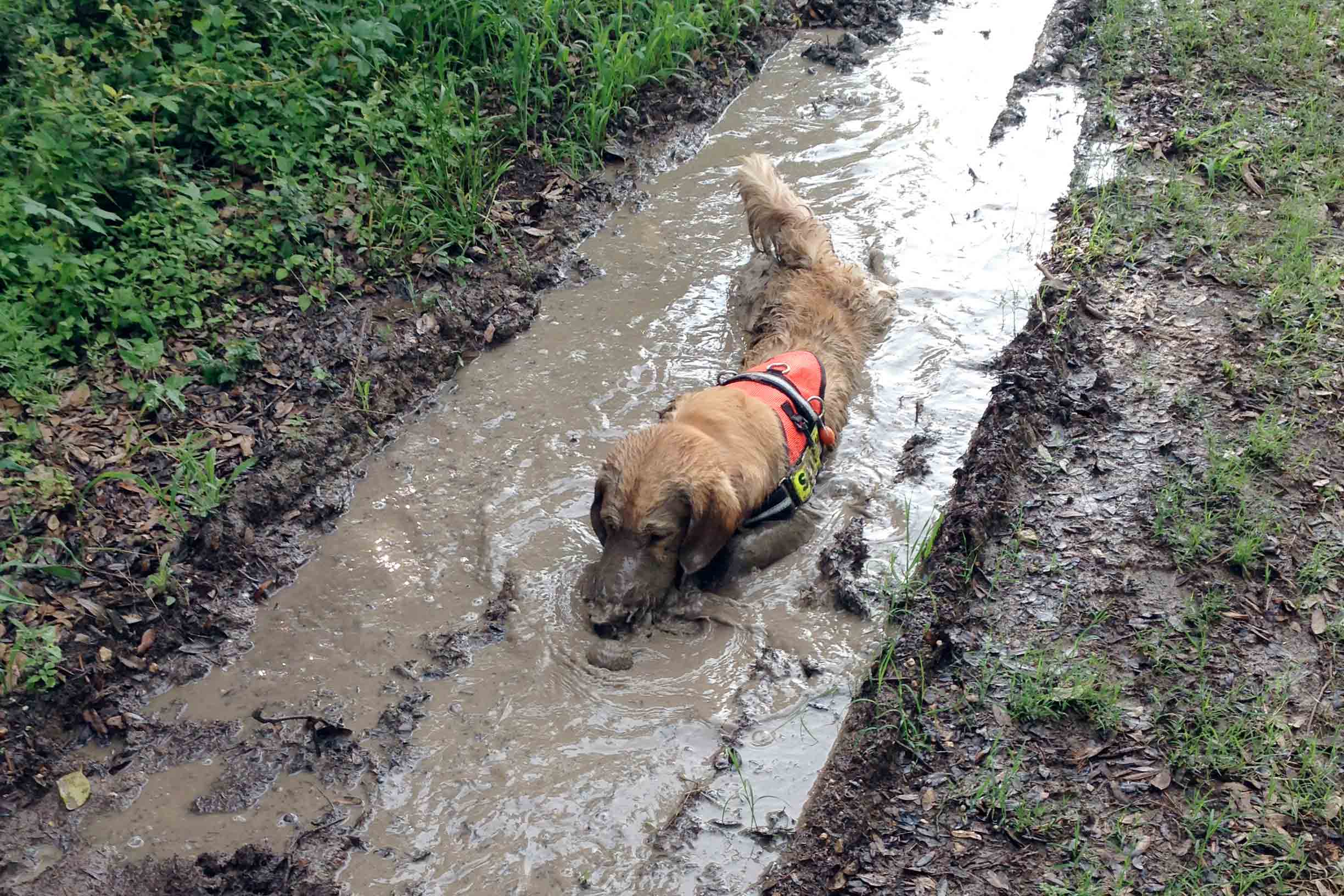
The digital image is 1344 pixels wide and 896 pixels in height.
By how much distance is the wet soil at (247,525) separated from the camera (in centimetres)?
416

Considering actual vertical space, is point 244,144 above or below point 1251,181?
above

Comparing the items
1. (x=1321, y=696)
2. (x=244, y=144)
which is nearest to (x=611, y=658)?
(x=1321, y=696)

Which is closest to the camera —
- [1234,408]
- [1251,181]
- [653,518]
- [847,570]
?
[653,518]

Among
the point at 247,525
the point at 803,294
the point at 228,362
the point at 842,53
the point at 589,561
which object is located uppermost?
the point at 228,362

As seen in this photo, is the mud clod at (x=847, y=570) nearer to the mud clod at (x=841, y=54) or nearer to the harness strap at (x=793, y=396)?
the harness strap at (x=793, y=396)

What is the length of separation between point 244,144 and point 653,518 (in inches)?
169

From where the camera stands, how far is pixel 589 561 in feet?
16.9

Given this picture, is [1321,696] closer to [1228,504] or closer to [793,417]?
[1228,504]

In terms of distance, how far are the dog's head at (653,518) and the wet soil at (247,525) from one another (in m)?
0.65

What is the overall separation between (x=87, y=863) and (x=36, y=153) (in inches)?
163

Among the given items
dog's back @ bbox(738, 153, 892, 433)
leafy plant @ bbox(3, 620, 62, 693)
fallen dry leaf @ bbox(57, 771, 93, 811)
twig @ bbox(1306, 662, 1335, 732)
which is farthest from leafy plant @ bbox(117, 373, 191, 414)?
twig @ bbox(1306, 662, 1335, 732)

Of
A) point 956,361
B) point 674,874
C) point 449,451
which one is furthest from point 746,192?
point 674,874

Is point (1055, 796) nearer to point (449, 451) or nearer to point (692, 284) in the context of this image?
point (449, 451)

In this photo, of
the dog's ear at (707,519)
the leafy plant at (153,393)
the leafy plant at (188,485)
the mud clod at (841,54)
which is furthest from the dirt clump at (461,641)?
the mud clod at (841,54)
